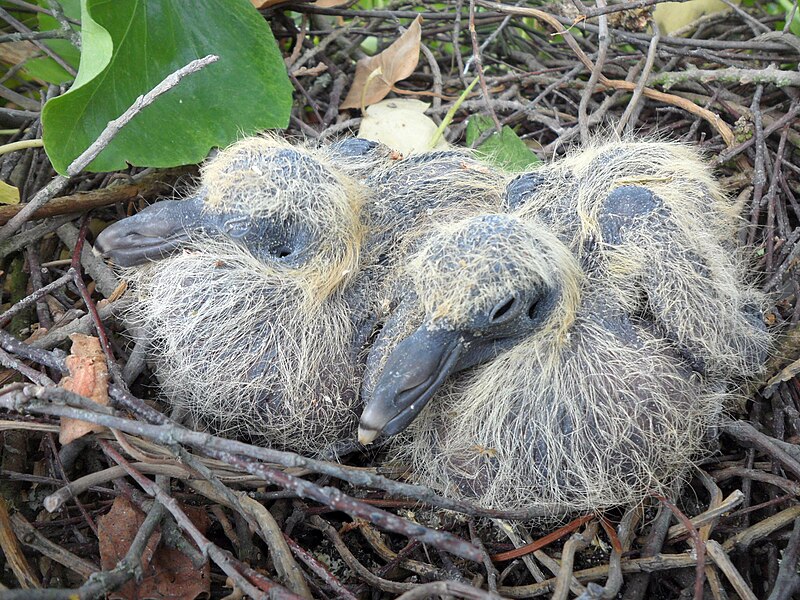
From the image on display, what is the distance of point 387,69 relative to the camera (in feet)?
7.00

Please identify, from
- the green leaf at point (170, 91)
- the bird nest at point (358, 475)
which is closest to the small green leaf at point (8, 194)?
the bird nest at point (358, 475)

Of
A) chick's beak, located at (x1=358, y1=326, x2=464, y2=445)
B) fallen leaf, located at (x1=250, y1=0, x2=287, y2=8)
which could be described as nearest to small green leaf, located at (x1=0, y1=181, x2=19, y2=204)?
fallen leaf, located at (x1=250, y1=0, x2=287, y2=8)

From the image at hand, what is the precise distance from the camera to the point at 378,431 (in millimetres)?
1254

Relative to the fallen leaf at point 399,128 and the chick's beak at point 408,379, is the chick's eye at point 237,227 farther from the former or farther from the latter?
the fallen leaf at point 399,128

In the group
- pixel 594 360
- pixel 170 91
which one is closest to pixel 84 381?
pixel 170 91

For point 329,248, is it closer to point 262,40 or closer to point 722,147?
point 262,40

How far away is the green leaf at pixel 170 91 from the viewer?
1519 millimetres

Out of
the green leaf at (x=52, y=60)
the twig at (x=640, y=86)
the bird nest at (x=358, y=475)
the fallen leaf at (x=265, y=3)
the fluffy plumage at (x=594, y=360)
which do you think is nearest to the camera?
the bird nest at (x=358, y=475)

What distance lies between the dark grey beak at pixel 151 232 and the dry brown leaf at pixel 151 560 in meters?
0.49

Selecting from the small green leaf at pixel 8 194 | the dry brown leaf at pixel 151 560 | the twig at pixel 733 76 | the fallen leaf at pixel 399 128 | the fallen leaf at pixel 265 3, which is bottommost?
the dry brown leaf at pixel 151 560

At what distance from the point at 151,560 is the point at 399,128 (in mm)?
1292

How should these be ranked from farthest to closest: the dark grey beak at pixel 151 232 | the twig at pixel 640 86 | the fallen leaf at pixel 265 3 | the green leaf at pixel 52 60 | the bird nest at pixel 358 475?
the fallen leaf at pixel 265 3 < the twig at pixel 640 86 < the green leaf at pixel 52 60 < the dark grey beak at pixel 151 232 < the bird nest at pixel 358 475

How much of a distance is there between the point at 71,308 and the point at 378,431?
83cm

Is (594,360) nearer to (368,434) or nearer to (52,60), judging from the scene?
(368,434)
